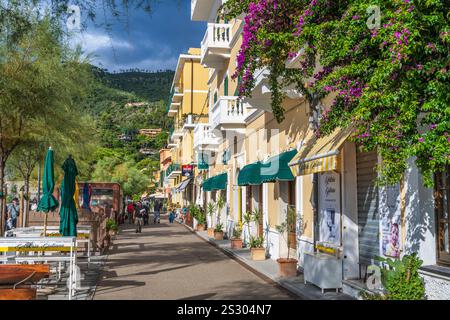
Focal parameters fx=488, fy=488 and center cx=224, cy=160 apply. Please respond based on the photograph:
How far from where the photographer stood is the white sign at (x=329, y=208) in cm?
1043

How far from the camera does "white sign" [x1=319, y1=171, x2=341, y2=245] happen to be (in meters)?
10.4

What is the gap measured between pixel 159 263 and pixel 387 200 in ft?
26.1

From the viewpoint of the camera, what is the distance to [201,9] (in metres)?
27.3

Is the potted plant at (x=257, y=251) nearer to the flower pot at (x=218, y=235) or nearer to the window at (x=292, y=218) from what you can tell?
the window at (x=292, y=218)

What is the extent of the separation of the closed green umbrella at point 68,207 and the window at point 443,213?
7.87m

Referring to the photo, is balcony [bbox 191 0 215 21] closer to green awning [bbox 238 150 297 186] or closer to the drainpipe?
green awning [bbox 238 150 297 186]

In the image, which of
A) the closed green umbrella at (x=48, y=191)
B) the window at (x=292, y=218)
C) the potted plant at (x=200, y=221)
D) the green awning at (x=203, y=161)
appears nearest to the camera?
the closed green umbrella at (x=48, y=191)

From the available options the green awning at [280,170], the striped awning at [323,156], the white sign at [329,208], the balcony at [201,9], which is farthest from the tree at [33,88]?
the balcony at [201,9]

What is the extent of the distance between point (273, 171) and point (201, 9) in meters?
17.0

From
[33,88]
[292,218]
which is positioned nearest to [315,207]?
[292,218]

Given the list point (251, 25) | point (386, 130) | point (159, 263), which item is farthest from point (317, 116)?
point (159, 263)

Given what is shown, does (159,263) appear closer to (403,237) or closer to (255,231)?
(255,231)

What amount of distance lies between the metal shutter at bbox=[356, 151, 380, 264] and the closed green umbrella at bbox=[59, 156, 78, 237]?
6431 mm

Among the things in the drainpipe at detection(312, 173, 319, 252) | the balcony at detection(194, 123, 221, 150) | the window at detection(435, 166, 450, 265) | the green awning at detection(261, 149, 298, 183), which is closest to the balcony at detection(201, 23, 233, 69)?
the balcony at detection(194, 123, 221, 150)
